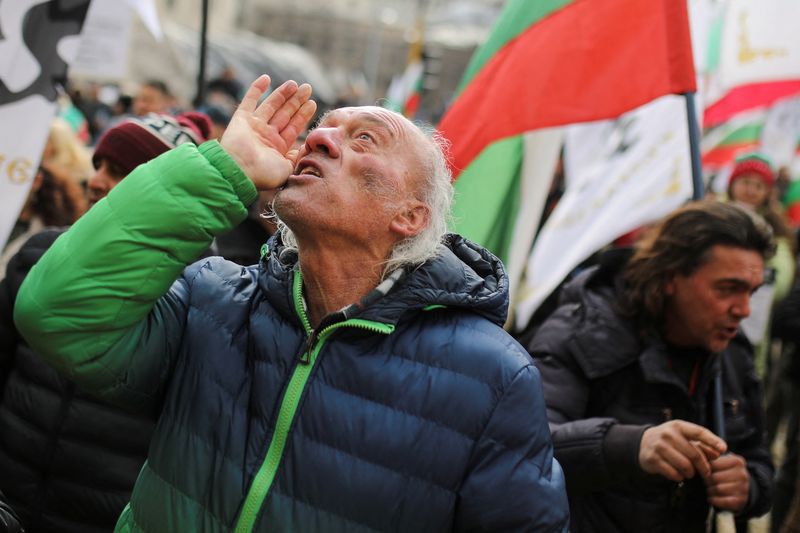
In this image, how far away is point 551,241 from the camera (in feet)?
14.7

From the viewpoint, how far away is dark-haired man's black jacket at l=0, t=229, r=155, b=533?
2670 mm

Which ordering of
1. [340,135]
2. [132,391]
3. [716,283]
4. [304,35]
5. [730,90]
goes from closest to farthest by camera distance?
[132,391] → [340,135] → [716,283] → [730,90] → [304,35]

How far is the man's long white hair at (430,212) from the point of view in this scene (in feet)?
7.00

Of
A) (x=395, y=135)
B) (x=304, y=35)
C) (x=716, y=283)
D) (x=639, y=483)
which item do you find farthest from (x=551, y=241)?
(x=304, y=35)

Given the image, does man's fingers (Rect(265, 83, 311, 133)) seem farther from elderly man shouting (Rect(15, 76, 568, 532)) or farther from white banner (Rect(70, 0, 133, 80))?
white banner (Rect(70, 0, 133, 80))

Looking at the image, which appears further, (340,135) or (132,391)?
(340,135)

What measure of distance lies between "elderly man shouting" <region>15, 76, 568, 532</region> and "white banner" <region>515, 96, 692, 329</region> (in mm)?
2156

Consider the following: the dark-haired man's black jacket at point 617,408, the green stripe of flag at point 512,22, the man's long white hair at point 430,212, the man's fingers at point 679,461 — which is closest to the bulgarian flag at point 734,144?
the green stripe of flag at point 512,22

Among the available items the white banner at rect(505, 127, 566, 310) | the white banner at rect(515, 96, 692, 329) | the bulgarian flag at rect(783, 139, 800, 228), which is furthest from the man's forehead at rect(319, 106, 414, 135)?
the bulgarian flag at rect(783, 139, 800, 228)

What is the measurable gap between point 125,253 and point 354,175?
0.55 meters

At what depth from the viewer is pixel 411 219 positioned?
2225 millimetres

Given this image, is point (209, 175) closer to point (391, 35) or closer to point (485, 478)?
point (485, 478)

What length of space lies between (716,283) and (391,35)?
288 ft

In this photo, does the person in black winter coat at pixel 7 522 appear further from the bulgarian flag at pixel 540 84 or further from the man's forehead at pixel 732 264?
the man's forehead at pixel 732 264
